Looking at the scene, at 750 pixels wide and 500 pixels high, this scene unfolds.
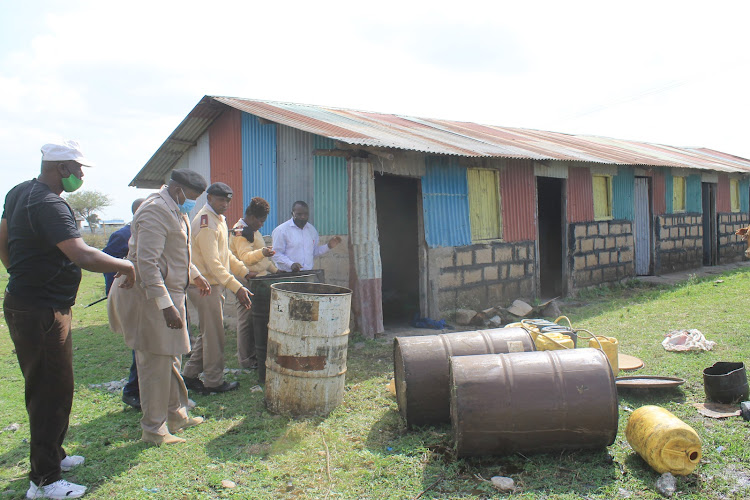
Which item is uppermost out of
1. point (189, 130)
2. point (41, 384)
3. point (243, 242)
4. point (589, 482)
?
point (189, 130)

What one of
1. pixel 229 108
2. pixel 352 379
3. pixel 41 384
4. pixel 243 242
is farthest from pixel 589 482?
pixel 229 108

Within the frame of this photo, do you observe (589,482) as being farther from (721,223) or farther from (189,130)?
(721,223)

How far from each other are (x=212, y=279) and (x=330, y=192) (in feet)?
9.69

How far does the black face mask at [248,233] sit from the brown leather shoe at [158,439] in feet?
8.91

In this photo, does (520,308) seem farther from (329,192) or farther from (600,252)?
(329,192)

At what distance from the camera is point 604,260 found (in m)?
11.8

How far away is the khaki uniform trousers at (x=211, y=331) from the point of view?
16.6 ft

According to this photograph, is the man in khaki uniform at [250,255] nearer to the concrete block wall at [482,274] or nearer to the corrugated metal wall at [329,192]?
the corrugated metal wall at [329,192]

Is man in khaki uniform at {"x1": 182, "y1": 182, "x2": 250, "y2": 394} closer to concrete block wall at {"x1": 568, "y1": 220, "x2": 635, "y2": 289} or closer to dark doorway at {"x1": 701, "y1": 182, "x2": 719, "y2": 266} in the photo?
concrete block wall at {"x1": 568, "y1": 220, "x2": 635, "y2": 289}

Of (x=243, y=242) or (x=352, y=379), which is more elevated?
(x=243, y=242)

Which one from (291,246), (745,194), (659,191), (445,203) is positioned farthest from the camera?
(745,194)

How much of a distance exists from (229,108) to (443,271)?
4444 mm

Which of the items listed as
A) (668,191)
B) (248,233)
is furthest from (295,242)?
(668,191)

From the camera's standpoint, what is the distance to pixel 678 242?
563 inches
